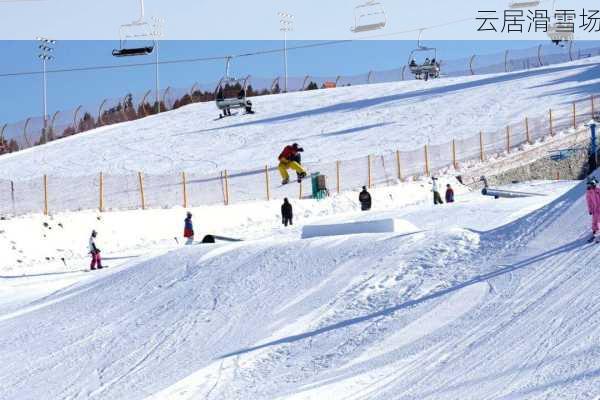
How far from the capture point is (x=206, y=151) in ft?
187

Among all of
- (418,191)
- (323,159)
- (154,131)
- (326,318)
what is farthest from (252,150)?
(326,318)

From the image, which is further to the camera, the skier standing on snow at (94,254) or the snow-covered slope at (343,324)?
the skier standing on snow at (94,254)

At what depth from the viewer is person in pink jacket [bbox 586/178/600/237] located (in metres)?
14.6

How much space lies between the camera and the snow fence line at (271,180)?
40.8m

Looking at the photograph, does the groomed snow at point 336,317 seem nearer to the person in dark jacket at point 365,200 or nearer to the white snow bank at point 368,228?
the white snow bank at point 368,228

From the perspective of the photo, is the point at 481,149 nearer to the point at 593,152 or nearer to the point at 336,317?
the point at 593,152

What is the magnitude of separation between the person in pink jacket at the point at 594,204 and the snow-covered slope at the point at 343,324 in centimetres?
29

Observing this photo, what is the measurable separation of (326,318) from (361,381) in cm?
257

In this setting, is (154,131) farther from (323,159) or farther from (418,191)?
(418,191)

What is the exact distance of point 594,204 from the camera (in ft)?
48.0

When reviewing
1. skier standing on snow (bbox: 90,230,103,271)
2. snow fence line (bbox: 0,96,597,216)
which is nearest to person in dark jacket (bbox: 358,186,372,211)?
snow fence line (bbox: 0,96,597,216)

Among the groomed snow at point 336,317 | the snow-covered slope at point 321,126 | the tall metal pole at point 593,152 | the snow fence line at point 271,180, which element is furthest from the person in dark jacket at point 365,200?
the snow-covered slope at point 321,126

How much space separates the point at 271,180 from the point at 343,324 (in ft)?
103
